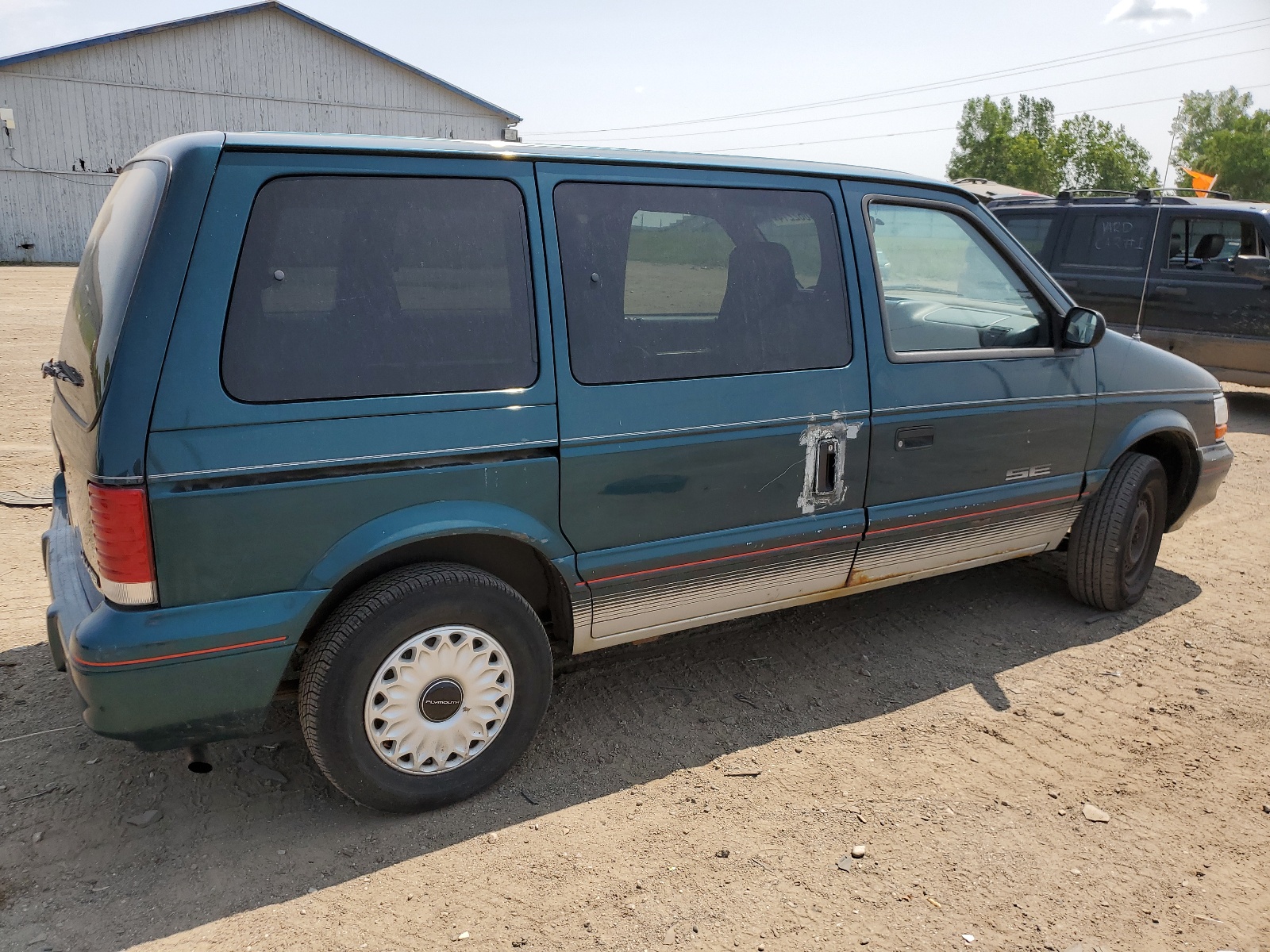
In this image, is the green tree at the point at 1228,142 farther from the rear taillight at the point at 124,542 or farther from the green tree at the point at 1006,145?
the rear taillight at the point at 124,542

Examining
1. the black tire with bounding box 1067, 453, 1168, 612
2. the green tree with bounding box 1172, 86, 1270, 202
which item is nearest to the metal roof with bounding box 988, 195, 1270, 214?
the black tire with bounding box 1067, 453, 1168, 612

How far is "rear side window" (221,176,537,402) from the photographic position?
2.58 metres

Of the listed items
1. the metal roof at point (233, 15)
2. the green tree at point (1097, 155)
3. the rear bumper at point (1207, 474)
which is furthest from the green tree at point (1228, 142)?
the rear bumper at point (1207, 474)

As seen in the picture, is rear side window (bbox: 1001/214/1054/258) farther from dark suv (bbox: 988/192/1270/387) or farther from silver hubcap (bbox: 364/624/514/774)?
silver hubcap (bbox: 364/624/514/774)

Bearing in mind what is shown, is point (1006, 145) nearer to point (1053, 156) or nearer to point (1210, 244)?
point (1053, 156)

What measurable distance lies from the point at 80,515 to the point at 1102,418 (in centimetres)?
405

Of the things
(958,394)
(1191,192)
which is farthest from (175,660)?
(1191,192)

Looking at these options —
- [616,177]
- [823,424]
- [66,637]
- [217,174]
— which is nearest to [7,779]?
[66,637]

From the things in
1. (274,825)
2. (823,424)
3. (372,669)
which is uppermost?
(823,424)

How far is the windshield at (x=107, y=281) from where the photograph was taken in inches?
97.9

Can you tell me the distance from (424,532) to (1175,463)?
4.00m

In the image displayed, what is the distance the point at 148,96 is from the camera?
25.7 meters

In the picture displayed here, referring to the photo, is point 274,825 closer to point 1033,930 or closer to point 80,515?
point 80,515

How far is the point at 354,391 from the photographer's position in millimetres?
2693
